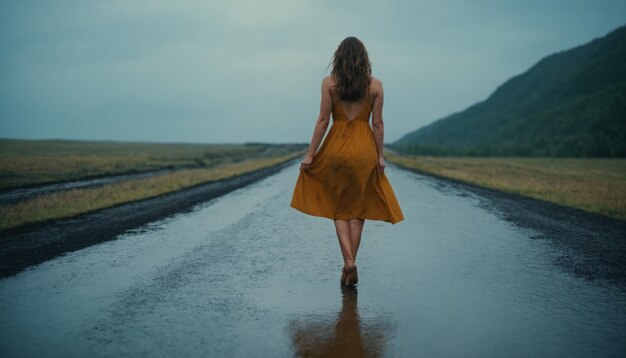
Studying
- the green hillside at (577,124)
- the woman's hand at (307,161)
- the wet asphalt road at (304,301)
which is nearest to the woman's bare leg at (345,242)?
the wet asphalt road at (304,301)

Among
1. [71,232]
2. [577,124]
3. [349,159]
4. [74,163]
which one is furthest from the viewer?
[577,124]

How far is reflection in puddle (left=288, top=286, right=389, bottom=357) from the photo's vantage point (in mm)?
3469

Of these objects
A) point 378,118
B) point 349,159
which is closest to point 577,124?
point 378,118

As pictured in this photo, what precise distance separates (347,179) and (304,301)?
1280 mm

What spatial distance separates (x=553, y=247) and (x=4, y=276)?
7089mm

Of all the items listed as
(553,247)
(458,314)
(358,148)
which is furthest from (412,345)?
(553,247)

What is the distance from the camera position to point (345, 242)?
5.18m

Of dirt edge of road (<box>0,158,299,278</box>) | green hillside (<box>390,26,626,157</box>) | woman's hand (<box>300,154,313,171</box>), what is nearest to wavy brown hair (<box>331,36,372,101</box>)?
woman's hand (<box>300,154,313,171</box>)

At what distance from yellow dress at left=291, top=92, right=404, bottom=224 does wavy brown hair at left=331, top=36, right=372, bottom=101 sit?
0.18 meters

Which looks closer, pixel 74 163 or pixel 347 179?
pixel 347 179

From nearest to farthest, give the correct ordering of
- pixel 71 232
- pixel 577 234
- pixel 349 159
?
pixel 349 159 < pixel 71 232 < pixel 577 234

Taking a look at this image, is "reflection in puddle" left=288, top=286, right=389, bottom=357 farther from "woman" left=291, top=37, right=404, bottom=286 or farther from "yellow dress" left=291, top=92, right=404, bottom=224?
"yellow dress" left=291, top=92, right=404, bottom=224

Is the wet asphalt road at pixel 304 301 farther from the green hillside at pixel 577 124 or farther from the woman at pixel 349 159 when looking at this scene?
the green hillside at pixel 577 124

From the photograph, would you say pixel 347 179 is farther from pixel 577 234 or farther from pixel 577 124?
pixel 577 124
